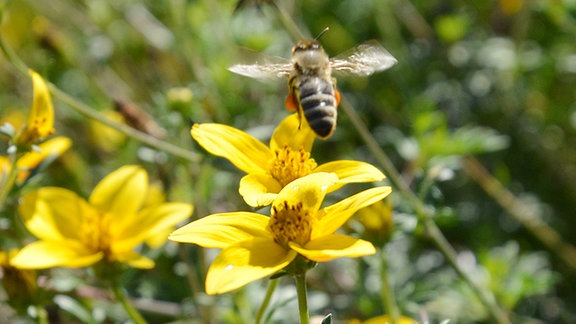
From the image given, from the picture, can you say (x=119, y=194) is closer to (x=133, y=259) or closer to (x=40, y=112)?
(x=133, y=259)

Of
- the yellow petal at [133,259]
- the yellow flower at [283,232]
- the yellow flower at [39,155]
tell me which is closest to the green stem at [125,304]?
the yellow petal at [133,259]

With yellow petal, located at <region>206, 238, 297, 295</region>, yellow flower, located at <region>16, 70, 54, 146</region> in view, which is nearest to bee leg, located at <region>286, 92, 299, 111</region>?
yellow petal, located at <region>206, 238, 297, 295</region>

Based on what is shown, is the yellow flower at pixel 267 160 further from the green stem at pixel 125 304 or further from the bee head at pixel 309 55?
the green stem at pixel 125 304

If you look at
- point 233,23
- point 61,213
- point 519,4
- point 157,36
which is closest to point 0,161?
point 61,213

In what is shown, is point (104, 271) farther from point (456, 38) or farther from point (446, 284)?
point (456, 38)

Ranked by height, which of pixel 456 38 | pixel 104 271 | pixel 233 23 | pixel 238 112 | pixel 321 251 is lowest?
pixel 104 271

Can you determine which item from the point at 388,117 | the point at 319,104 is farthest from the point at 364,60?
the point at 388,117
